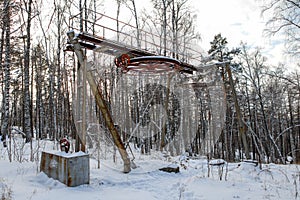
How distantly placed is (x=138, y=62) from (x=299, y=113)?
2371 cm

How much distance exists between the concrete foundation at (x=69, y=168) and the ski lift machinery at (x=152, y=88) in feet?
4.31

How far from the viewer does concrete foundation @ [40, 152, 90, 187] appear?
3996 mm

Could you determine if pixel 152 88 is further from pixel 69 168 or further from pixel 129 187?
pixel 69 168

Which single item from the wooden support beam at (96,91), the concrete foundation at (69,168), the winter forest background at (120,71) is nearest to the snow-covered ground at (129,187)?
Answer: the concrete foundation at (69,168)

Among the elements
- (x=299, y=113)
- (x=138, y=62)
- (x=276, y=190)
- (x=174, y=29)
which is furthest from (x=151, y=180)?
(x=299, y=113)

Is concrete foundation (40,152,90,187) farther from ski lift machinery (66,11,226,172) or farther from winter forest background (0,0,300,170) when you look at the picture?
winter forest background (0,0,300,170)

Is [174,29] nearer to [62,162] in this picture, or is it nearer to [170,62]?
[170,62]

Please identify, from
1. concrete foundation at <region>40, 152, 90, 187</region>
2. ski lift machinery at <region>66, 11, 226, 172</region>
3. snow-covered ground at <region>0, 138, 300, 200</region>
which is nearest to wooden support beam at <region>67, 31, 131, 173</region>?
ski lift machinery at <region>66, 11, 226, 172</region>

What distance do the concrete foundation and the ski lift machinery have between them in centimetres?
131

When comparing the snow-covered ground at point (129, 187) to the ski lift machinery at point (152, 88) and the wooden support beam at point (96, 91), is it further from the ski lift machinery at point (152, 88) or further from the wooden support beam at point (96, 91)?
the ski lift machinery at point (152, 88)

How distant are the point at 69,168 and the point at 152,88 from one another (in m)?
13.5

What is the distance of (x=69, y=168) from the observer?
4.00 meters

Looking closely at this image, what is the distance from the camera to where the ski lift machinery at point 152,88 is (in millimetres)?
6082

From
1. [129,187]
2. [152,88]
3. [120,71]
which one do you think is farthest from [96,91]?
[152,88]
